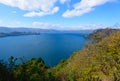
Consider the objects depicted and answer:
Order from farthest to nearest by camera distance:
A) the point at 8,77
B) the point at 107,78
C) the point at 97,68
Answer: the point at 97,68 → the point at 107,78 → the point at 8,77

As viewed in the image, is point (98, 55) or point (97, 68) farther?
point (98, 55)

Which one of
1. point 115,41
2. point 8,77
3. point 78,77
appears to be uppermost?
point 115,41

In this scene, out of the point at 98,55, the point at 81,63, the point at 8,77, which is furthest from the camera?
the point at 81,63

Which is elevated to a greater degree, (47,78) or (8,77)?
(8,77)

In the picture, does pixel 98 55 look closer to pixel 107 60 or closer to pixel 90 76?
pixel 107 60

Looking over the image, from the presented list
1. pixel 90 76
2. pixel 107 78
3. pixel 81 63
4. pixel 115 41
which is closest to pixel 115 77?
pixel 107 78

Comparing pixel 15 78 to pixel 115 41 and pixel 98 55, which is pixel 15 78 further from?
pixel 115 41

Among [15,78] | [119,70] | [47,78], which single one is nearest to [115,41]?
[119,70]

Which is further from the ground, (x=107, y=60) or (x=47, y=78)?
(x=107, y=60)

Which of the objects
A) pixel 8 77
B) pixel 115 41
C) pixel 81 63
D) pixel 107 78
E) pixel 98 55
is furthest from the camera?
pixel 115 41
